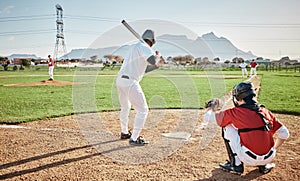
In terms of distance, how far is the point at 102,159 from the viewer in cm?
454

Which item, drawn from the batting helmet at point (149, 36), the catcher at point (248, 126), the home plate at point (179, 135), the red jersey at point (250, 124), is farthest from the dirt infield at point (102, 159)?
the batting helmet at point (149, 36)

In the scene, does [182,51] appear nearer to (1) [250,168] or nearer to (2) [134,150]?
(2) [134,150]

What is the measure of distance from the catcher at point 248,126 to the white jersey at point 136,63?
175cm

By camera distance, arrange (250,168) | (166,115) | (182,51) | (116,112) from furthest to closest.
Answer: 1. (116,112)
2. (166,115)
3. (182,51)
4. (250,168)

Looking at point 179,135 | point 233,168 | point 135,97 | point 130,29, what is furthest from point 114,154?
point 130,29

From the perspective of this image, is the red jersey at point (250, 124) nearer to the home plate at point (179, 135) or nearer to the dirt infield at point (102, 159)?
the dirt infield at point (102, 159)

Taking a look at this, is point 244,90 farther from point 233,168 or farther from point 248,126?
point 233,168

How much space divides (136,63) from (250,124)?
245cm

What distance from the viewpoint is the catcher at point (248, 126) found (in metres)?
3.58

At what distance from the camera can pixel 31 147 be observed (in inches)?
201

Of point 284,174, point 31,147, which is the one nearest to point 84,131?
point 31,147

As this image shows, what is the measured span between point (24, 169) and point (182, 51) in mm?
3934

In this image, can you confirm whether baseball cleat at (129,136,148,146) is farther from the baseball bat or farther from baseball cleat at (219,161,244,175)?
the baseball bat

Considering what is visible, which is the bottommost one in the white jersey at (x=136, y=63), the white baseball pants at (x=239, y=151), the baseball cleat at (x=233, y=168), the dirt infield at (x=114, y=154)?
the dirt infield at (x=114, y=154)
